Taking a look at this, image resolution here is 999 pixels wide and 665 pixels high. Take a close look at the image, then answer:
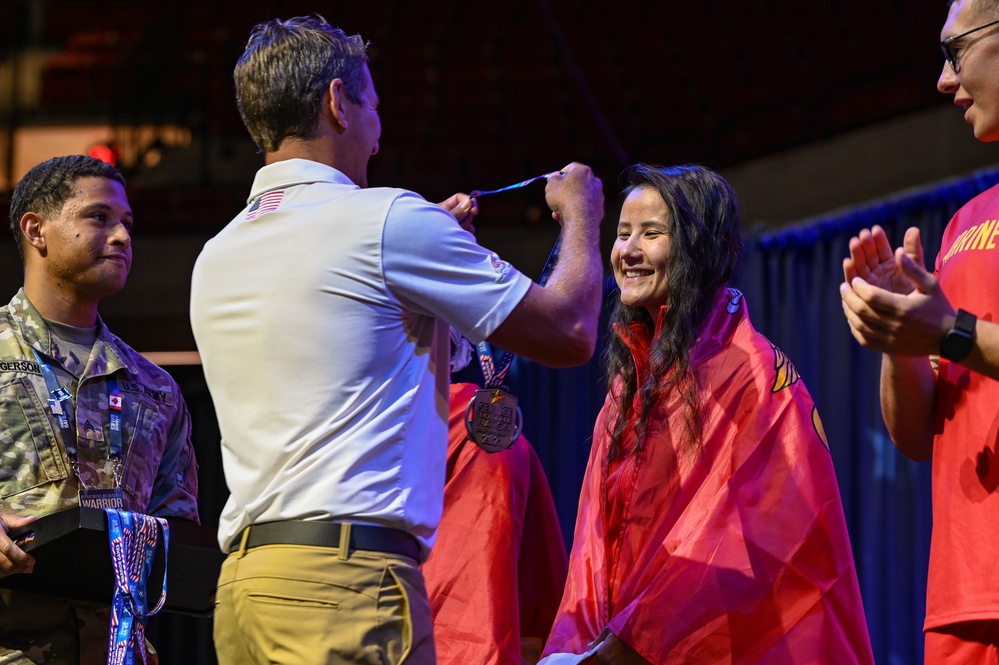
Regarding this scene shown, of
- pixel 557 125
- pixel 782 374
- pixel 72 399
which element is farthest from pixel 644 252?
pixel 557 125

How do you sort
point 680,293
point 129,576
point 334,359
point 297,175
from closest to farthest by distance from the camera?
point 334,359 → point 297,175 → point 129,576 → point 680,293

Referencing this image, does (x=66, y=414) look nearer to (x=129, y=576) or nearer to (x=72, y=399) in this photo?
(x=72, y=399)

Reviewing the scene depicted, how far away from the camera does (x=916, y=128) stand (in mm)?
5234

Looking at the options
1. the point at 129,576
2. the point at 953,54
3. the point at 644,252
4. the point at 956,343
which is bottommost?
the point at 129,576

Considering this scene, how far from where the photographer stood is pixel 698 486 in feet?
7.73

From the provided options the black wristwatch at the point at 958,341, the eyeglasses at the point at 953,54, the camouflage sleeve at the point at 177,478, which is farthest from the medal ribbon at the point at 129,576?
the eyeglasses at the point at 953,54

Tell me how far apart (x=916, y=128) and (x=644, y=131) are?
86.7 inches

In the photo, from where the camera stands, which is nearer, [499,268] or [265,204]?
[499,268]

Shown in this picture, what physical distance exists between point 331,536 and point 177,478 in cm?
115

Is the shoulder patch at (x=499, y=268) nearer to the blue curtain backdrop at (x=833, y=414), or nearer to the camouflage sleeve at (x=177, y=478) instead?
the camouflage sleeve at (x=177, y=478)

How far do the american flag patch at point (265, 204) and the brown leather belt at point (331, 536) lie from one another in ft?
1.60

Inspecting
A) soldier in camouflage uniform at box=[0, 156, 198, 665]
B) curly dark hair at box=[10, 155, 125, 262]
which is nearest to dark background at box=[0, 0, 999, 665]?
soldier in camouflage uniform at box=[0, 156, 198, 665]

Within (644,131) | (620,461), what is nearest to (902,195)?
(644,131)

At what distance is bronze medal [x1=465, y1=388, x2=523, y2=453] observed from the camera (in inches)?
103
